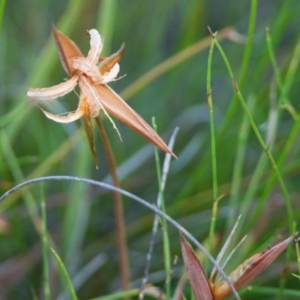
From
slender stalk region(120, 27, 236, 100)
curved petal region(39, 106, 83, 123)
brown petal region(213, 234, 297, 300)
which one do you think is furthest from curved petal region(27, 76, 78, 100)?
slender stalk region(120, 27, 236, 100)

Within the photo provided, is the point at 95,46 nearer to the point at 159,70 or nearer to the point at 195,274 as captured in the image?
the point at 195,274

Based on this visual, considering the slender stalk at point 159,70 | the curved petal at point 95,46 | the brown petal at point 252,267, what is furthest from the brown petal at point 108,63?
the slender stalk at point 159,70

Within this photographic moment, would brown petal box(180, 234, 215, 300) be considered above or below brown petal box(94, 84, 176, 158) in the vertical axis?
below

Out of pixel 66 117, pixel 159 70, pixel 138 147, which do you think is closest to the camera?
pixel 66 117

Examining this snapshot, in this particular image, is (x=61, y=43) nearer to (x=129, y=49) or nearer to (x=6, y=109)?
(x=6, y=109)

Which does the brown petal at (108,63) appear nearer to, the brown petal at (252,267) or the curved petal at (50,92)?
the curved petal at (50,92)

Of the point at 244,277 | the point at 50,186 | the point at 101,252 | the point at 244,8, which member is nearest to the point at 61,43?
the point at 244,277

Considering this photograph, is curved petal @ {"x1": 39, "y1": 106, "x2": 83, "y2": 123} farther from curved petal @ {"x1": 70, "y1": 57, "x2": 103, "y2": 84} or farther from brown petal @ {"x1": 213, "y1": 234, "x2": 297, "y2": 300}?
brown petal @ {"x1": 213, "y1": 234, "x2": 297, "y2": 300}

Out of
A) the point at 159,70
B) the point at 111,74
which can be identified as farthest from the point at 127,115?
the point at 159,70
